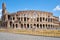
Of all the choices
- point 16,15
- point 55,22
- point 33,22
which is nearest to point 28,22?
point 33,22

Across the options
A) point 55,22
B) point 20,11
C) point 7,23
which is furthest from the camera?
point 55,22

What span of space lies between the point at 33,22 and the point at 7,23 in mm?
16056

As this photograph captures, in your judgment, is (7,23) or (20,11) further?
(20,11)

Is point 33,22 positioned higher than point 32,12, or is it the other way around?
point 32,12

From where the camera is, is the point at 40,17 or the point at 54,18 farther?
the point at 54,18

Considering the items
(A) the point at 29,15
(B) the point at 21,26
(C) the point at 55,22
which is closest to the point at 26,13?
(A) the point at 29,15

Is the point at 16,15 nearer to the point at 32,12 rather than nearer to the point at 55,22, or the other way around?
the point at 32,12

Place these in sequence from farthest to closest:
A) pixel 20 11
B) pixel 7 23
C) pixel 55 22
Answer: pixel 55 22 → pixel 20 11 → pixel 7 23

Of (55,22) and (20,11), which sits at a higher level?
(20,11)

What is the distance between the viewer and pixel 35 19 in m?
94.4

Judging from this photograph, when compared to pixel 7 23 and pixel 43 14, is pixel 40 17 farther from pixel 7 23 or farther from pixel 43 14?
pixel 7 23

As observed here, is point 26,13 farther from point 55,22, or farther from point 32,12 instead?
point 55,22

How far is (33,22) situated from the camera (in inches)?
3664

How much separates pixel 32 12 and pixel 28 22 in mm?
6894
